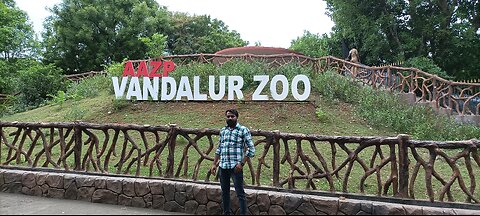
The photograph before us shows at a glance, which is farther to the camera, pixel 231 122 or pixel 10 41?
pixel 10 41

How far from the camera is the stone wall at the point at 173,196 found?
5781mm

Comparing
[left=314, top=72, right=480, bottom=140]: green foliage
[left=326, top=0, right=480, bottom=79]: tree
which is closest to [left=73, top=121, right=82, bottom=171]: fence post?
[left=314, top=72, right=480, bottom=140]: green foliage

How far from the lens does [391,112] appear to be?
1158 centimetres

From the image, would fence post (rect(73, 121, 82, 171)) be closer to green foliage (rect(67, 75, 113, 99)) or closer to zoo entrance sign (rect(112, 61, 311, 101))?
zoo entrance sign (rect(112, 61, 311, 101))

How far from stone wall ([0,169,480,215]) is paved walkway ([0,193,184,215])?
0.16m

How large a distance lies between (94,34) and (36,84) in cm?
1383

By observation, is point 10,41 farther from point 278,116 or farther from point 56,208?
point 56,208

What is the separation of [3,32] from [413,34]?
20.7m

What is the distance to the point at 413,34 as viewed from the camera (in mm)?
20109

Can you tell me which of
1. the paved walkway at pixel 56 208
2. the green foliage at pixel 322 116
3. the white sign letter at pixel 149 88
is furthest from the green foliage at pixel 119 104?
the green foliage at pixel 322 116

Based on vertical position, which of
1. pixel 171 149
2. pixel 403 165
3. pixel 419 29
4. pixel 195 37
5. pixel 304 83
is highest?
pixel 195 37

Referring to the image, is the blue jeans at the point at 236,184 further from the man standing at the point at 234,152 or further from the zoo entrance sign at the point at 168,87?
the zoo entrance sign at the point at 168,87

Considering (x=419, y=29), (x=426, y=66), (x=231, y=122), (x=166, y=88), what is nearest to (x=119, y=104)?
(x=166, y=88)

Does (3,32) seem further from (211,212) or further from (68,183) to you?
(211,212)
